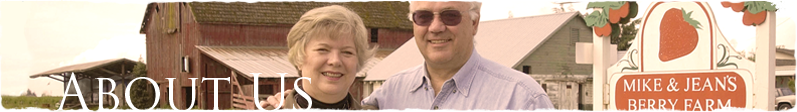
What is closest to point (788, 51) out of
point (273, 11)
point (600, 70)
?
point (273, 11)

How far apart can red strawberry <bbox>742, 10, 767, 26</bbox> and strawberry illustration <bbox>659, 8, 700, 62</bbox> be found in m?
0.42

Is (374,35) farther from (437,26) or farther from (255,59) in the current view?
(437,26)

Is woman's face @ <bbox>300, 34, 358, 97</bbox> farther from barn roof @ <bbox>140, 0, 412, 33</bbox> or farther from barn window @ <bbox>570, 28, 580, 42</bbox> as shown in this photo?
barn roof @ <bbox>140, 0, 412, 33</bbox>

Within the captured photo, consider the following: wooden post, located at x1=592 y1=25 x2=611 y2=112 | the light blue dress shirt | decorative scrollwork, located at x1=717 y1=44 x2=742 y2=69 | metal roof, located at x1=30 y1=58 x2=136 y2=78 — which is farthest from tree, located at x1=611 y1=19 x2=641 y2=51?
the light blue dress shirt

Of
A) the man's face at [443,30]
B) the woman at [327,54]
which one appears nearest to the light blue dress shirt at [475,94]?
the man's face at [443,30]

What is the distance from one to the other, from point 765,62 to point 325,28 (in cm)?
488

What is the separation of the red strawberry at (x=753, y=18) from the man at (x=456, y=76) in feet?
12.8

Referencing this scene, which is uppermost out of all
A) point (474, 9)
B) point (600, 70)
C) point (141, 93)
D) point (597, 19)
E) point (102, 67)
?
point (597, 19)

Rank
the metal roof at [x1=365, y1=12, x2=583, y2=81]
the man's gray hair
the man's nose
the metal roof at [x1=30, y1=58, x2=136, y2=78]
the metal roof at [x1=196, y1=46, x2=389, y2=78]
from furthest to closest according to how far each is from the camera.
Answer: the metal roof at [x1=30, y1=58, x2=136, y2=78], the metal roof at [x1=196, y1=46, x2=389, y2=78], the metal roof at [x1=365, y1=12, x2=583, y2=81], the man's gray hair, the man's nose

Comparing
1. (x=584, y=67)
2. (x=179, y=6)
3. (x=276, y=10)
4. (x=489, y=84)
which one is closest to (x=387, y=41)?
(x=276, y=10)

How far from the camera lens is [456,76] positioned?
11.5 ft

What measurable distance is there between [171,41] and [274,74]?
833 cm

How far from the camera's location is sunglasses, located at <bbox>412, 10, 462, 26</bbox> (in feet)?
11.2

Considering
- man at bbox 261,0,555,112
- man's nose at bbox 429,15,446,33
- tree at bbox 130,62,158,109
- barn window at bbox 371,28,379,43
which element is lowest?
tree at bbox 130,62,158,109
